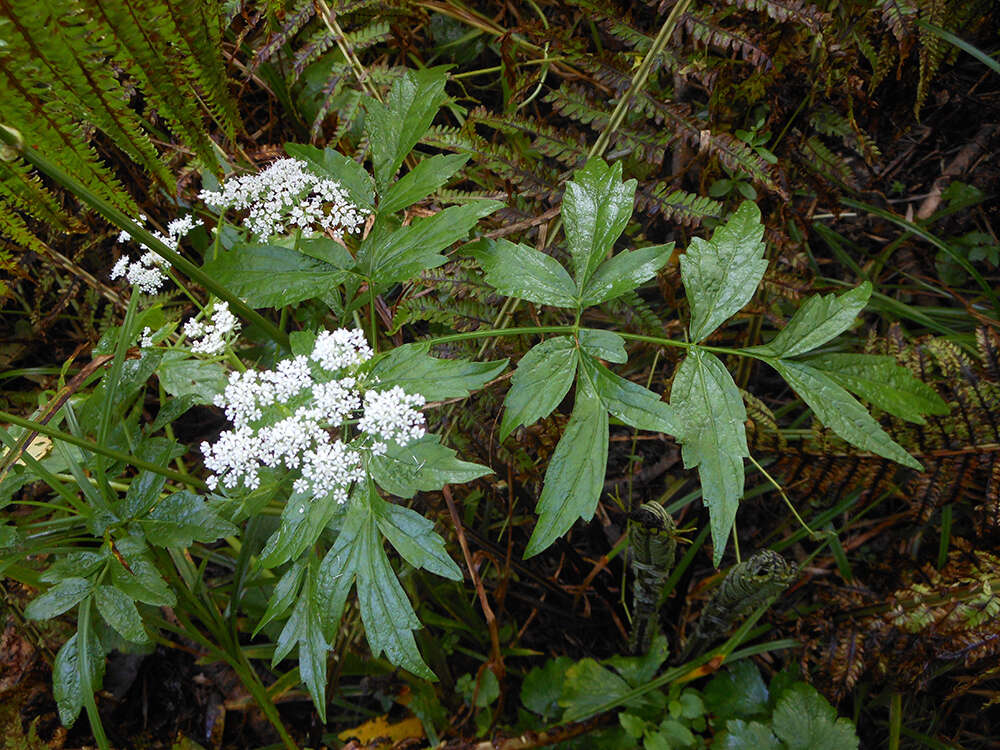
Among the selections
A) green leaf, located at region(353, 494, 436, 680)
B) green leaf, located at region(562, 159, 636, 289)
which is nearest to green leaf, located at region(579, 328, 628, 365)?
green leaf, located at region(562, 159, 636, 289)

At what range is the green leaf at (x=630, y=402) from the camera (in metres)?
Answer: 1.29

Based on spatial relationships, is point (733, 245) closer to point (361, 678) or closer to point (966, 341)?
point (966, 341)

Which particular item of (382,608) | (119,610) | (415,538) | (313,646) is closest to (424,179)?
(415,538)

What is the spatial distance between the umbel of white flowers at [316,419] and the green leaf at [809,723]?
143cm

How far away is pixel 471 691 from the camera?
224 cm

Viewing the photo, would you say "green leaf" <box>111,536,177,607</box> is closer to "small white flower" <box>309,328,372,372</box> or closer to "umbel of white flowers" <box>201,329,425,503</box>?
"umbel of white flowers" <box>201,329,425,503</box>

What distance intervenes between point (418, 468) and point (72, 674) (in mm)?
1029

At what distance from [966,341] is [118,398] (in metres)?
2.52

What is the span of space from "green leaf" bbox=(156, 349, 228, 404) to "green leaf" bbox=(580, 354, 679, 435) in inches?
37.2

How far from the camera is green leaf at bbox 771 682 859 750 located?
71.6 inches

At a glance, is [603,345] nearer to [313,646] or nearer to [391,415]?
[391,415]

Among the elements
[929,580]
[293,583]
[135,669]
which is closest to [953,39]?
[929,580]

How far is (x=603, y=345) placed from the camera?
139 centimetres

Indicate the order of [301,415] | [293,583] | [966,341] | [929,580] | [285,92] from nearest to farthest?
[301,415], [293,583], [929,580], [966,341], [285,92]
